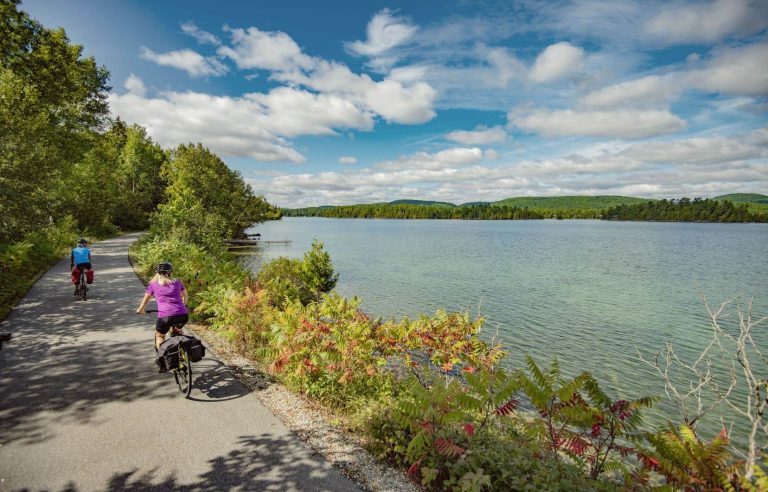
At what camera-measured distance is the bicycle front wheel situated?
23.1ft

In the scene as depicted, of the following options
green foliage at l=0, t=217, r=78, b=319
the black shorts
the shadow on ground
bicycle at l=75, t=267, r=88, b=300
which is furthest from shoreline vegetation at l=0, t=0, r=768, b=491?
bicycle at l=75, t=267, r=88, b=300

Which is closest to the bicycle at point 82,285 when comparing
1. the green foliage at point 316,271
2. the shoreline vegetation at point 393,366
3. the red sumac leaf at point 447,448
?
the shoreline vegetation at point 393,366

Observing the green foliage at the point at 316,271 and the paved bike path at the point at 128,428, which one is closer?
the paved bike path at the point at 128,428

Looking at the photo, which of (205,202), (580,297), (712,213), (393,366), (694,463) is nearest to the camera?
(694,463)

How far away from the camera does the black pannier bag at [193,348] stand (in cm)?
715

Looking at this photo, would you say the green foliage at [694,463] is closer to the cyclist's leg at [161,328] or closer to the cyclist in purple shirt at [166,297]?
the cyclist in purple shirt at [166,297]

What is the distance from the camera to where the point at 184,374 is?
289 inches

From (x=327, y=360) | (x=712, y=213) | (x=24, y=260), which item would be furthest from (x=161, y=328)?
(x=712, y=213)

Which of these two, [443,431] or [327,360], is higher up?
[327,360]

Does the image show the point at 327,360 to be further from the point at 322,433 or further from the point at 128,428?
the point at 128,428

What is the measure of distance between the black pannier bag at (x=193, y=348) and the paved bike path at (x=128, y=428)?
72cm

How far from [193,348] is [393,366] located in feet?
22.4

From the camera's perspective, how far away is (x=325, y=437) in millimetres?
6023

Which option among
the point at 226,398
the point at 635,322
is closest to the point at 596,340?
the point at 635,322
